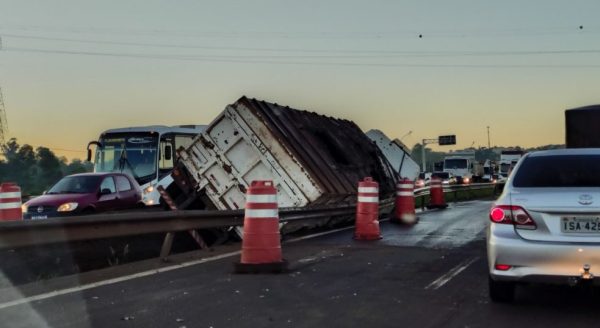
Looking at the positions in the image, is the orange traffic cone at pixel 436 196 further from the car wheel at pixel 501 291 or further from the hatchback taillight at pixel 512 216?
the hatchback taillight at pixel 512 216

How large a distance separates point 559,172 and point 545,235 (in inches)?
40.6

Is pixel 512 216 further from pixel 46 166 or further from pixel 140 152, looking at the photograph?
pixel 46 166

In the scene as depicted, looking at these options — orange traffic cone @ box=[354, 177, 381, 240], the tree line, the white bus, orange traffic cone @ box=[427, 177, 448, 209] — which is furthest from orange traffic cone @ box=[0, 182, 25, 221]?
the tree line

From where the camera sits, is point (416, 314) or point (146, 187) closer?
point (416, 314)

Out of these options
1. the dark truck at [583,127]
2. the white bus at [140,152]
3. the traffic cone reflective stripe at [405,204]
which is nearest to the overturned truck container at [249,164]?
the traffic cone reflective stripe at [405,204]

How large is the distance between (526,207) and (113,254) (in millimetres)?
7075

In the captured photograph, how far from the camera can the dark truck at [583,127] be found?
12.7 m

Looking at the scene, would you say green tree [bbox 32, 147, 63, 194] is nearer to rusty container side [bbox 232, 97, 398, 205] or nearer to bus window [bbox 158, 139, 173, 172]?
bus window [bbox 158, 139, 173, 172]

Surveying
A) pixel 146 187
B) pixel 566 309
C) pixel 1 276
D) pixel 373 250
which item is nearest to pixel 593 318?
pixel 566 309

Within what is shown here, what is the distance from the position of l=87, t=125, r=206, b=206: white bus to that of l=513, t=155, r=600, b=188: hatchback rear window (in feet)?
48.0

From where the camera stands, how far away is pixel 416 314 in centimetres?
586

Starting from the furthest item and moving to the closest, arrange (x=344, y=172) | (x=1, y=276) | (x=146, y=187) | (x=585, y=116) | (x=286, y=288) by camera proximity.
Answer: (x=146, y=187), (x=344, y=172), (x=585, y=116), (x=1, y=276), (x=286, y=288)

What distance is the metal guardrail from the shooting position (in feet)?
22.8

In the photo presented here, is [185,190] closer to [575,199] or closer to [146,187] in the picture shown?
[146,187]
